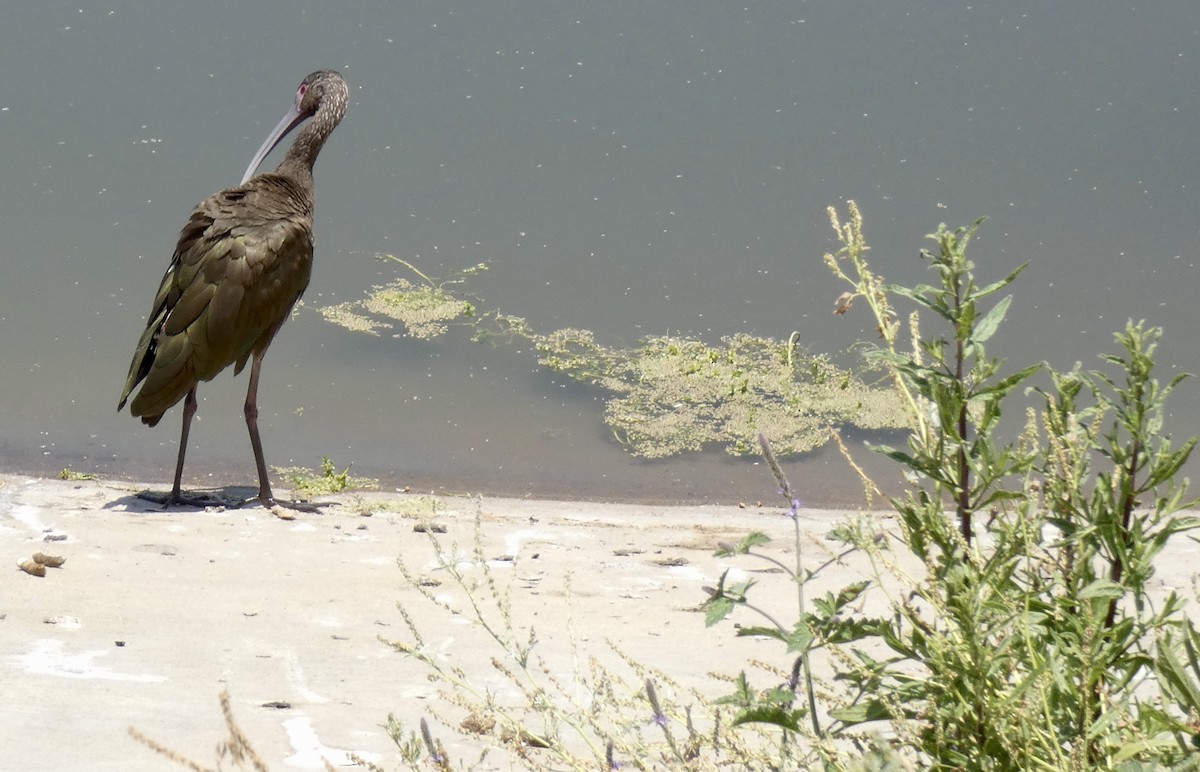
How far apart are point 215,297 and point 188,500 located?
3.10 ft

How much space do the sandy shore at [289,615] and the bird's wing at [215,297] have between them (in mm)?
592

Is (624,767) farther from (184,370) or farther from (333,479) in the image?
(333,479)

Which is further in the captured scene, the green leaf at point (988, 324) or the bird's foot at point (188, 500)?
the bird's foot at point (188, 500)

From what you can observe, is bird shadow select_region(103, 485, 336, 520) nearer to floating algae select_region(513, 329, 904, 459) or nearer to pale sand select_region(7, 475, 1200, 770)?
pale sand select_region(7, 475, 1200, 770)

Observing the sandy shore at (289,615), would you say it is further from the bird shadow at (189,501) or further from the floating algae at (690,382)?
the floating algae at (690,382)

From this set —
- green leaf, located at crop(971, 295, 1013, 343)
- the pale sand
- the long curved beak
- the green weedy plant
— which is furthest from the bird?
green leaf, located at crop(971, 295, 1013, 343)

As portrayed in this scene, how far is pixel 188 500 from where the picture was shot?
19.1ft

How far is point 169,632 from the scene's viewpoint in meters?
3.87

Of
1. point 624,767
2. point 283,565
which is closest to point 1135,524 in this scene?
point 624,767

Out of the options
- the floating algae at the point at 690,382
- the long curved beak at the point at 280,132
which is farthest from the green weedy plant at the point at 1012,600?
the long curved beak at the point at 280,132

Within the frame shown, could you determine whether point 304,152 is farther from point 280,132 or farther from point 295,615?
point 295,615

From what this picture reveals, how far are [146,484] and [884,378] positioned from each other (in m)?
4.42

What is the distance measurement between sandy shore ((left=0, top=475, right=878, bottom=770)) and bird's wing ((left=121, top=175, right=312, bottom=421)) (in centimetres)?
59

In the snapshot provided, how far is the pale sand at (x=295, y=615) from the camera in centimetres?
311
